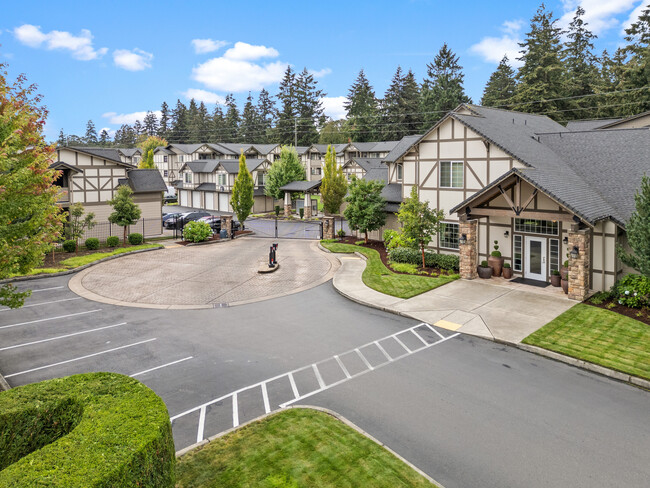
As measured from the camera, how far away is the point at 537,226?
21141 millimetres

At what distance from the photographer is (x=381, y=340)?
48.5 ft

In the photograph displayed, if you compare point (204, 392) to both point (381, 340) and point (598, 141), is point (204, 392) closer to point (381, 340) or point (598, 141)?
point (381, 340)

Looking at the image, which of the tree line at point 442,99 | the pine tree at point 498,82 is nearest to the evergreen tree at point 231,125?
the tree line at point 442,99

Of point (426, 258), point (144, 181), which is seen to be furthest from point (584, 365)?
point (144, 181)

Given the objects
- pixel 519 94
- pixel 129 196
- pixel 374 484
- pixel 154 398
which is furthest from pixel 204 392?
pixel 519 94

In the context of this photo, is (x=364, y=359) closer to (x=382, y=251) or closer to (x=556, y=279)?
(x=556, y=279)

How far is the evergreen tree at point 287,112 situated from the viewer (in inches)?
3679

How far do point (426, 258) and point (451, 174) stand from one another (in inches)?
191

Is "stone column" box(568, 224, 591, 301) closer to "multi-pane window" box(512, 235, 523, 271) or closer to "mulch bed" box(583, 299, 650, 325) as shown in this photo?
"mulch bed" box(583, 299, 650, 325)

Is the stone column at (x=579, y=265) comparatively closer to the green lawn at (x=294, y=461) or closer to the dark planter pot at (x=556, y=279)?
the dark planter pot at (x=556, y=279)

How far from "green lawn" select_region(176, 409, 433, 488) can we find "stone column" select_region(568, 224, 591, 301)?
522 inches

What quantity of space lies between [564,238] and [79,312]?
21197 mm

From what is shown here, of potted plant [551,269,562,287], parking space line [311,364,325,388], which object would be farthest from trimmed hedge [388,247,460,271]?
parking space line [311,364,325,388]

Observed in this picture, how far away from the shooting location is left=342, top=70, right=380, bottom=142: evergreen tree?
87312 millimetres
